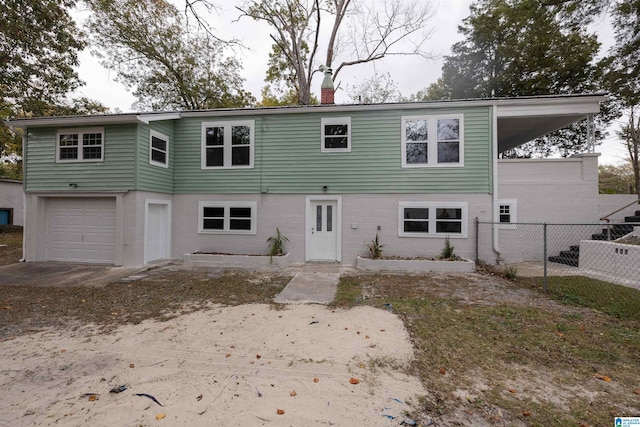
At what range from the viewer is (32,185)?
28.6ft

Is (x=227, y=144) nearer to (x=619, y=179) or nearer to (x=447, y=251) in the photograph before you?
(x=447, y=251)

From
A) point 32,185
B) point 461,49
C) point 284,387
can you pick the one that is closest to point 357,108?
point 284,387

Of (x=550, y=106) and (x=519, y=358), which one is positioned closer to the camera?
(x=519, y=358)

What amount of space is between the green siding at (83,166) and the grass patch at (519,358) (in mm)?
7951

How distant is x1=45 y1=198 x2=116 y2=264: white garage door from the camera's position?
8.60 meters

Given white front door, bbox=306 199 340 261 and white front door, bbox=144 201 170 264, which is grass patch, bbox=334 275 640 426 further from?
white front door, bbox=144 201 170 264

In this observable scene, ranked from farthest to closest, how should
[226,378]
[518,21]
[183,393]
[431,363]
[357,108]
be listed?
[518,21]
[357,108]
[431,363]
[226,378]
[183,393]

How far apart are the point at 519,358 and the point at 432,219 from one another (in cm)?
587

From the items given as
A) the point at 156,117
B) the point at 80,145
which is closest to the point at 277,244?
the point at 156,117

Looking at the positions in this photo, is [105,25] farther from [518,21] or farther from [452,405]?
[518,21]

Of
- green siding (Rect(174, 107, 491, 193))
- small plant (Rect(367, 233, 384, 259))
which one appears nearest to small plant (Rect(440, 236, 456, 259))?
green siding (Rect(174, 107, 491, 193))

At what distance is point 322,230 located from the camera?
9258mm

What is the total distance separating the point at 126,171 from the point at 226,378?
809cm

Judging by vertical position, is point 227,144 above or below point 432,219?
above
